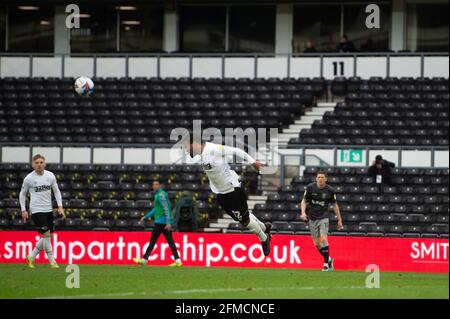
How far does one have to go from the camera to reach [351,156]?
3034 cm

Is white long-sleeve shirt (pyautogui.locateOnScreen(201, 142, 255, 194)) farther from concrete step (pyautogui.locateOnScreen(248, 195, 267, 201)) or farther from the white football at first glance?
concrete step (pyautogui.locateOnScreen(248, 195, 267, 201))

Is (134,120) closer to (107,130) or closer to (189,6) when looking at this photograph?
(107,130)

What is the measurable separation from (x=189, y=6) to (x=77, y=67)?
5.06m

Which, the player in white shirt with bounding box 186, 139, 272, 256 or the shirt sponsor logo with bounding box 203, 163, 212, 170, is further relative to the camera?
the shirt sponsor logo with bounding box 203, 163, 212, 170

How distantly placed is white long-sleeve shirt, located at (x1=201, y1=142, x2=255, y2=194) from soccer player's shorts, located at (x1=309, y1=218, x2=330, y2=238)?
13.5ft

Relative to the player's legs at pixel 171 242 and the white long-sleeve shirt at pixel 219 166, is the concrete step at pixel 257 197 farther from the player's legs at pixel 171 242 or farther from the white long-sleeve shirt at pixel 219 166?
the white long-sleeve shirt at pixel 219 166

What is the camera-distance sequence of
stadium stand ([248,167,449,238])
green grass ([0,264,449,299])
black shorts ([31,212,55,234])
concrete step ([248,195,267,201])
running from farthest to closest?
concrete step ([248,195,267,201]), stadium stand ([248,167,449,238]), black shorts ([31,212,55,234]), green grass ([0,264,449,299])

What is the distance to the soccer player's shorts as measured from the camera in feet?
70.5

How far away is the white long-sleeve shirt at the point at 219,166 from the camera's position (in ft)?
56.7

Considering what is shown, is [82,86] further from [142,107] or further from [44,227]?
[142,107]

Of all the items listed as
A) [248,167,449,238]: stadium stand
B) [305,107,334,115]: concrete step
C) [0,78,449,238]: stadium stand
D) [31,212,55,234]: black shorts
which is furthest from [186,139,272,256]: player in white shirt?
[305,107,334,115]: concrete step

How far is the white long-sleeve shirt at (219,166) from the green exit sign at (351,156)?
12918 mm

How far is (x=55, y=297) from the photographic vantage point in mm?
14797

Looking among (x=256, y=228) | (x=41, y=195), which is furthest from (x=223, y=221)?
(x=256, y=228)
